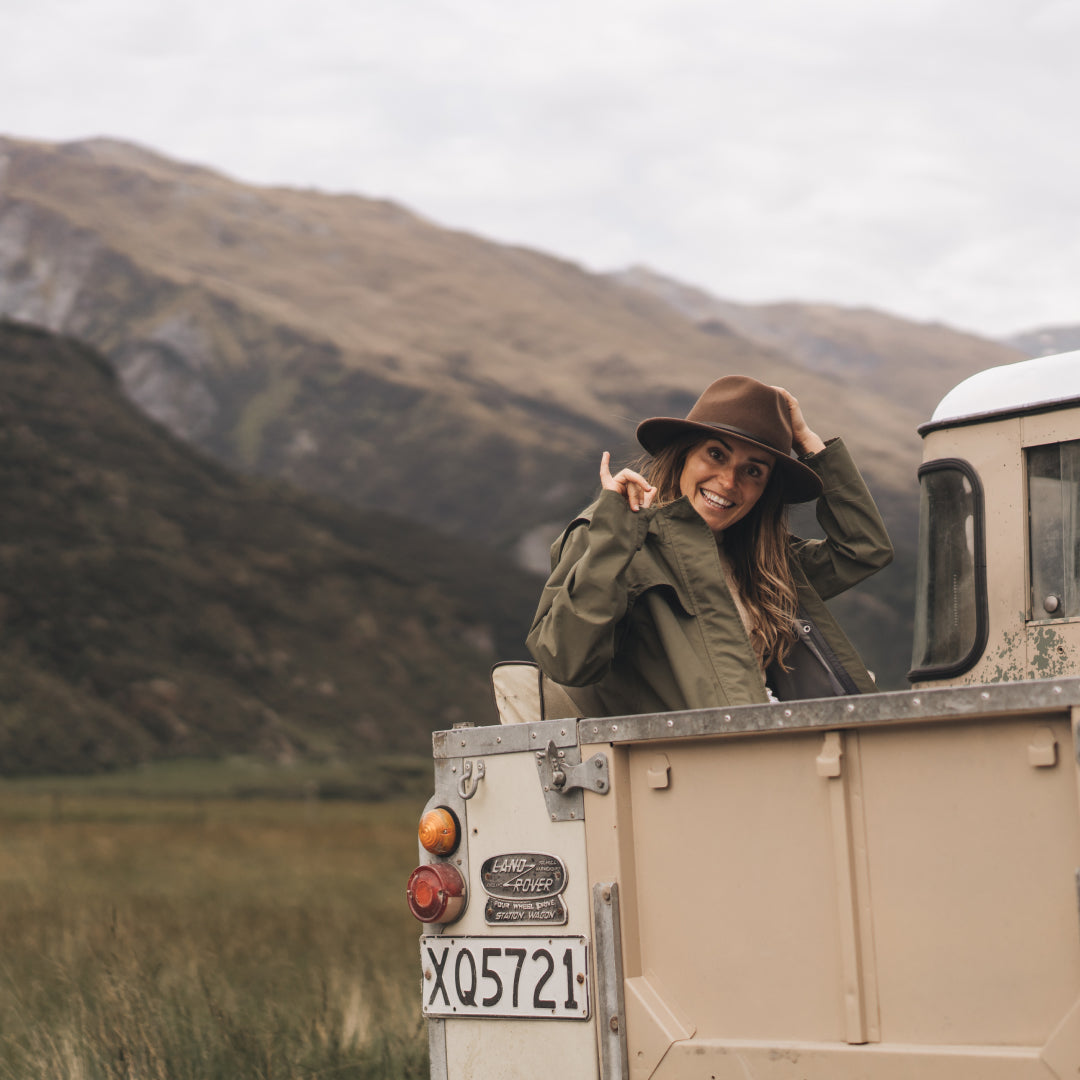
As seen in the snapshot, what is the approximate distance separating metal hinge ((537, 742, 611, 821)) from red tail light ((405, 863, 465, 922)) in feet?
1.14

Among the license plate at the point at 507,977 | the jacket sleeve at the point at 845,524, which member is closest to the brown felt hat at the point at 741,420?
the jacket sleeve at the point at 845,524

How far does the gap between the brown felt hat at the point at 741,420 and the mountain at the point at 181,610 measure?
57.3 m

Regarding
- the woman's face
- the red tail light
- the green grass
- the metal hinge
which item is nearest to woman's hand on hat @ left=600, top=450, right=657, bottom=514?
the woman's face

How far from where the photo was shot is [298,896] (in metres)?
16.4

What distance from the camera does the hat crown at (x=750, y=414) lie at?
4262mm

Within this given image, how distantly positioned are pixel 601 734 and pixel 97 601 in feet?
228

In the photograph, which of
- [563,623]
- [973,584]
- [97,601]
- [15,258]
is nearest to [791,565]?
[973,584]

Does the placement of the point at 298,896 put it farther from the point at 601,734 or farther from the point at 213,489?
the point at 213,489

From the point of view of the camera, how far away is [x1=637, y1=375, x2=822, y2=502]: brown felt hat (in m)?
4.25

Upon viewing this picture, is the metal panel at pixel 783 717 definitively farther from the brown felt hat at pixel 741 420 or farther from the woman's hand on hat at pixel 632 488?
the brown felt hat at pixel 741 420

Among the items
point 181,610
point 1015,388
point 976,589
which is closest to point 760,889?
point 976,589

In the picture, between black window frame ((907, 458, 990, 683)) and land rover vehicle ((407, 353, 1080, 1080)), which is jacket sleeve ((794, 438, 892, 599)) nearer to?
black window frame ((907, 458, 990, 683))

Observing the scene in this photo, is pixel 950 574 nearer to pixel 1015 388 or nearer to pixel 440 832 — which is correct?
pixel 1015 388

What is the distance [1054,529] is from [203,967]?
5.51m
